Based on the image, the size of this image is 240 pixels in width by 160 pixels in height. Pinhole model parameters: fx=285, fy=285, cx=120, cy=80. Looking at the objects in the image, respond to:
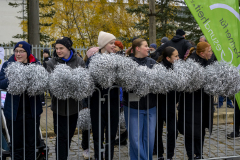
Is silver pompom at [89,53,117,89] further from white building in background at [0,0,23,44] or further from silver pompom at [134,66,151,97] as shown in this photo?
white building in background at [0,0,23,44]

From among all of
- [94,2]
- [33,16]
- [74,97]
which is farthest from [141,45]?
[94,2]

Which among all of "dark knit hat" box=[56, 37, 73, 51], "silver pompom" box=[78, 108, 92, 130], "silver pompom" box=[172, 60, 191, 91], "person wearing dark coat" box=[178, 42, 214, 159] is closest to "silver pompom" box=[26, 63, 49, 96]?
"dark knit hat" box=[56, 37, 73, 51]

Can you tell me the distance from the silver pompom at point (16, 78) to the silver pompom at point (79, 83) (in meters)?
0.58

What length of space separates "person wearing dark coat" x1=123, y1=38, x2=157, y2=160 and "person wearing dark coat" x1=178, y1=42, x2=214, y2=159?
0.63 m

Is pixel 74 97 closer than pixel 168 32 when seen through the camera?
Yes

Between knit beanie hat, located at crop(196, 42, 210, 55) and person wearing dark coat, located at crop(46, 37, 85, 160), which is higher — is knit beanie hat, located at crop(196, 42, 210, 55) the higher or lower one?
the higher one

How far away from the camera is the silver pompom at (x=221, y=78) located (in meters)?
4.26

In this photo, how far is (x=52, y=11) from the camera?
22062mm

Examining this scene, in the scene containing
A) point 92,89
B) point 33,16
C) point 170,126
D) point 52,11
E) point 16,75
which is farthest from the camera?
point 52,11

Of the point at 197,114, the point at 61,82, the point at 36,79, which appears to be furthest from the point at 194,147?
the point at 36,79

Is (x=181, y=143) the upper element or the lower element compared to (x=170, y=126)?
lower

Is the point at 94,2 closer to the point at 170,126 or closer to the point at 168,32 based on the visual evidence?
the point at 168,32

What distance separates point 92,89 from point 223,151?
10.4ft

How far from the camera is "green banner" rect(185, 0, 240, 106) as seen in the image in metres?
4.28
